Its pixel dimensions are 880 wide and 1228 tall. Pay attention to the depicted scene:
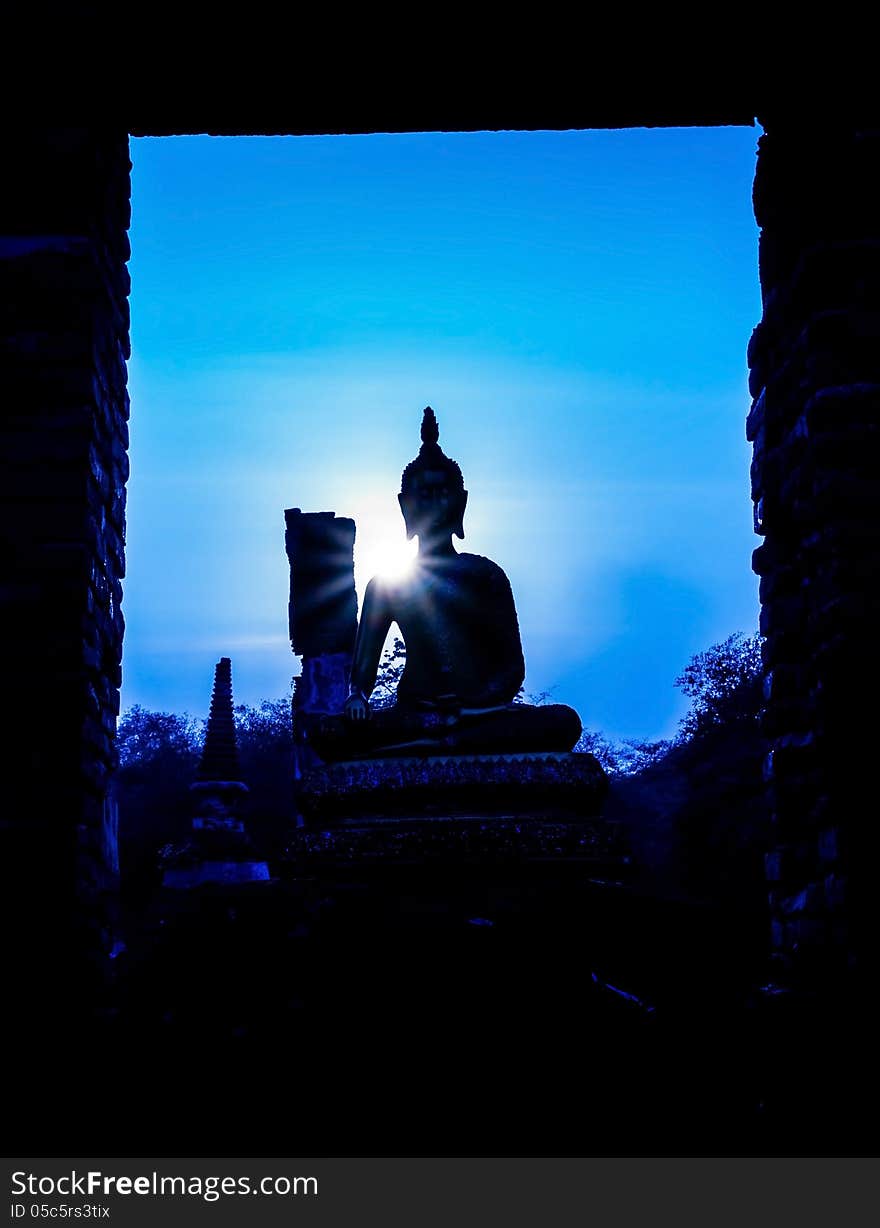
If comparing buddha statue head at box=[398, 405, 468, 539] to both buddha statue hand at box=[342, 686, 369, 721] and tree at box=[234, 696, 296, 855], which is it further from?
tree at box=[234, 696, 296, 855]

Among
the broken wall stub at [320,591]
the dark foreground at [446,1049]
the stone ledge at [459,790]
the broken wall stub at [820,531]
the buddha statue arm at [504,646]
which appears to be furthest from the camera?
the broken wall stub at [320,591]

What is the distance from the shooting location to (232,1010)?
3838 mm

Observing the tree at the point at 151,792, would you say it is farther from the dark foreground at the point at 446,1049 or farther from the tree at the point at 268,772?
the dark foreground at the point at 446,1049

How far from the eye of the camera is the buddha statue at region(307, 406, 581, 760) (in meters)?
7.08

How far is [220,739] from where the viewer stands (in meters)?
17.2

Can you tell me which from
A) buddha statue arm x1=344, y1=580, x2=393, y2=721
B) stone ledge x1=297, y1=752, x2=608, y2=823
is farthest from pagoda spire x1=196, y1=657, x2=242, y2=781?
stone ledge x1=297, y1=752, x2=608, y2=823

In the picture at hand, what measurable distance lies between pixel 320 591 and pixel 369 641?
16.5ft

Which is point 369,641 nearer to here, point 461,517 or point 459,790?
point 461,517

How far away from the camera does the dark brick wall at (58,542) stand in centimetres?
327

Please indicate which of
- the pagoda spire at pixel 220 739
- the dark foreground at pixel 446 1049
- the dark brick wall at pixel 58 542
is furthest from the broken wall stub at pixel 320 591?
the dark brick wall at pixel 58 542

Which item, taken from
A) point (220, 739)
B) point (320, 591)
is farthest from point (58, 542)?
point (220, 739)

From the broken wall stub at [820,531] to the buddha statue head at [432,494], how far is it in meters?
4.24

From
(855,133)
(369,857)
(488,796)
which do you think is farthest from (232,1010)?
(855,133)

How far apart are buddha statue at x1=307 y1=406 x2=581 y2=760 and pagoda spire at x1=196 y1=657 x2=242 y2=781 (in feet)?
30.7
